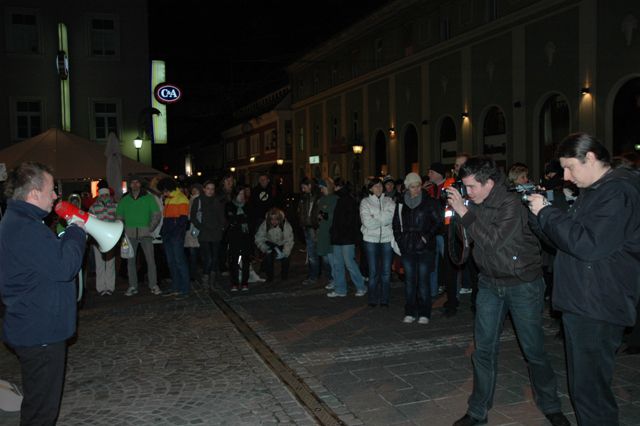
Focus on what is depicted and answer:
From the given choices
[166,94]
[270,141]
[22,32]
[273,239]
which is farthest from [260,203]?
[270,141]

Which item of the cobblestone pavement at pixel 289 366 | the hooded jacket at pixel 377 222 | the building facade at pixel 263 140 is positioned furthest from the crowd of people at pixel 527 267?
the building facade at pixel 263 140

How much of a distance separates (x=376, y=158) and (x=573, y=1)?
15812 mm

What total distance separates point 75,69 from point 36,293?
82.6 feet

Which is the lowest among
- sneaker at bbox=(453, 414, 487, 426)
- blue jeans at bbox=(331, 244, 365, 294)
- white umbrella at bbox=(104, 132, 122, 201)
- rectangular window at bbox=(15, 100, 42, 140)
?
sneaker at bbox=(453, 414, 487, 426)

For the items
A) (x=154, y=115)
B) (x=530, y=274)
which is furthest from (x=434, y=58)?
(x=530, y=274)

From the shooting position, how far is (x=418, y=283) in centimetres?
814

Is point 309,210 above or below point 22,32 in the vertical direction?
below

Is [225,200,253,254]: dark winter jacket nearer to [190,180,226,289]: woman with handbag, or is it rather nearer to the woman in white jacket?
[190,180,226,289]: woman with handbag

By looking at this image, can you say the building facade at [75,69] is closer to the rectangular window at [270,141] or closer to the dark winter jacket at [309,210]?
the dark winter jacket at [309,210]

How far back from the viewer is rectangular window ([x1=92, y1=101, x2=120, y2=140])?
88.1ft

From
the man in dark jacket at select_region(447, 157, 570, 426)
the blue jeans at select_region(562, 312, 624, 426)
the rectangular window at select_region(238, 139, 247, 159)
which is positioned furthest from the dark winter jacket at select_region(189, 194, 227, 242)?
the rectangular window at select_region(238, 139, 247, 159)

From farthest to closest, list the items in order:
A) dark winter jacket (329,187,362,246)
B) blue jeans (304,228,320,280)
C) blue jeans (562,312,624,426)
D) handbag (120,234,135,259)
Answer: blue jeans (304,228,320,280)
handbag (120,234,135,259)
dark winter jacket (329,187,362,246)
blue jeans (562,312,624,426)

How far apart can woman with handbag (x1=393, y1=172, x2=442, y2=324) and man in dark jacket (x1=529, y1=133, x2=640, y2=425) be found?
426cm

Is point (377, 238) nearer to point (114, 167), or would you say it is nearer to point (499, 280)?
point (499, 280)
